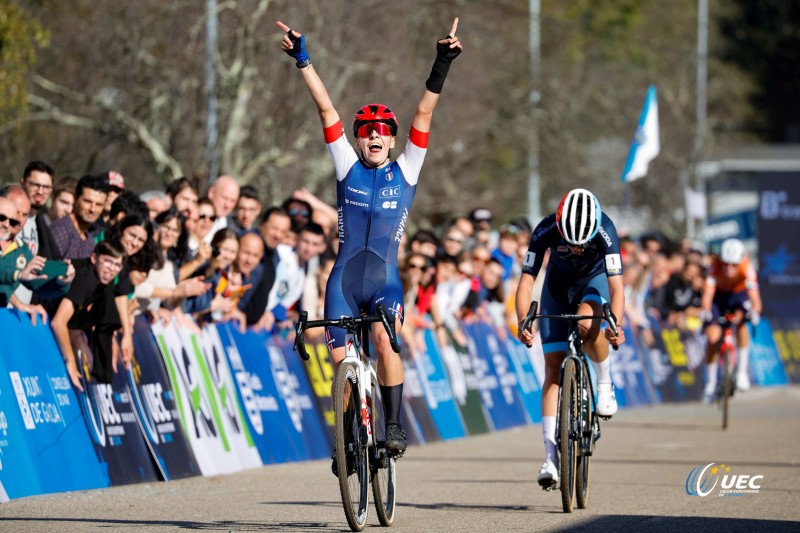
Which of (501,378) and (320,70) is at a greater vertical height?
(320,70)

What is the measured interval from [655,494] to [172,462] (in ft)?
11.7

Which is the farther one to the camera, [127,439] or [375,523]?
[127,439]

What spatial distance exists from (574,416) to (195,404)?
3556 millimetres

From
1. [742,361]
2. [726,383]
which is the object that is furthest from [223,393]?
[742,361]

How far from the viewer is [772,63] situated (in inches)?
3214

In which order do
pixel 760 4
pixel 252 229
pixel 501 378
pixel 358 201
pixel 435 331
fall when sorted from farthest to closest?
1. pixel 760 4
2. pixel 501 378
3. pixel 435 331
4. pixel 252 229
5. pixel 358 201

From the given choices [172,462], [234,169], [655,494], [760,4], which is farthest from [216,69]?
[760,4]

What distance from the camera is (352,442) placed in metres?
9.17

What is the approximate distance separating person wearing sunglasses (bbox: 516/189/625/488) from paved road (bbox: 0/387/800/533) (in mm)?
657

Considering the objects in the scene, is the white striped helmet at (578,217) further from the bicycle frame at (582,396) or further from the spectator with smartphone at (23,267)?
the spectator with smartphone at (23,267)

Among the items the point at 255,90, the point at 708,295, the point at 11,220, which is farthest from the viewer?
the point at 255,90

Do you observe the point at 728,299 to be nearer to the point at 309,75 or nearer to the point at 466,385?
the point at 466,385

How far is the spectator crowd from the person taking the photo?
11648 millimetres

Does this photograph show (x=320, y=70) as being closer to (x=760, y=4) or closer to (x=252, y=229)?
(x=252, y=229)
